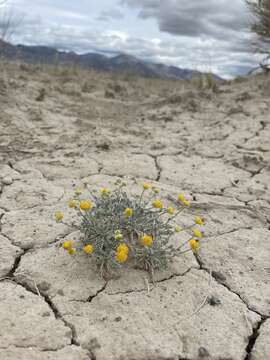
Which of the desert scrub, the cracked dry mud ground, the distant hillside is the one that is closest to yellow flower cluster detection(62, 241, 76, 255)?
the desert scrub

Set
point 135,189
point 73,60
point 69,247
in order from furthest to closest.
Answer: point 73,60, point 135,189, point 69,247

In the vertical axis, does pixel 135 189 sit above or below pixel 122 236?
below

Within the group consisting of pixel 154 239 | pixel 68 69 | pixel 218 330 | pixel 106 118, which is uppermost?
pixel 68 69

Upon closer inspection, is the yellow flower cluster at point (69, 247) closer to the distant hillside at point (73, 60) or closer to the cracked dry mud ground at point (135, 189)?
the cracked dry mud ground at point (135, 189)

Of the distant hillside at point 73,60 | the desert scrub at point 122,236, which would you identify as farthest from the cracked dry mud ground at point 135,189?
the distant hillside at point 73,60

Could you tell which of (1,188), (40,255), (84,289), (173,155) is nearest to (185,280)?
(84,289)

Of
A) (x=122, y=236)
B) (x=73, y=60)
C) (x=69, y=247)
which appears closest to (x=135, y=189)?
(x=122, y=236)

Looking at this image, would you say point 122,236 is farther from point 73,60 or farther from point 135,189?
point 73,60

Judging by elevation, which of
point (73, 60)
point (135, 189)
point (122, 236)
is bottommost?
point (135, 189)

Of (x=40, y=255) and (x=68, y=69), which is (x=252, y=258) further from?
(x=68, y=69)
